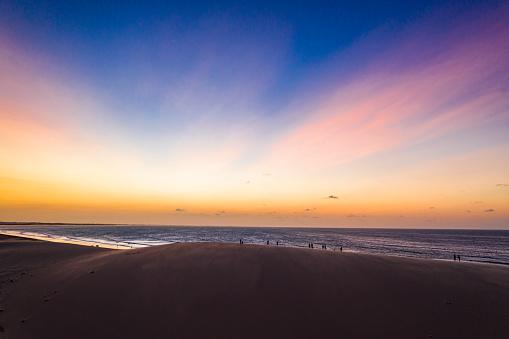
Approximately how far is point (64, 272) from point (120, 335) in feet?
40.0

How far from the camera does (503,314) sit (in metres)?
13.6

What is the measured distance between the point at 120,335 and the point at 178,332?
226 cm

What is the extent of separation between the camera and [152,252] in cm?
2420

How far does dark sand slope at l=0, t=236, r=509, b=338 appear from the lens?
12.0 meters

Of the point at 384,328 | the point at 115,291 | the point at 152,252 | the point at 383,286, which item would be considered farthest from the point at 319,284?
the point at 152,252

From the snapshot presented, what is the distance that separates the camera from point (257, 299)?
47.3 feet

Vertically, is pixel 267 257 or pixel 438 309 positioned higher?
pixel 267 257

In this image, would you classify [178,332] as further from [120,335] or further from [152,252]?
[152,252]

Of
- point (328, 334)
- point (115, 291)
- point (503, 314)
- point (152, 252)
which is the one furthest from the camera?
point (152, 252)

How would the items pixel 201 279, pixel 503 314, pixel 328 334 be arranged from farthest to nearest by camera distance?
pixel 201 279, pixel 503 314, pixel 328 334

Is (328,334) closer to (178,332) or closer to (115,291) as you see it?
(178,332)

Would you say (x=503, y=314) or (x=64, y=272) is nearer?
(x=503, y=314)

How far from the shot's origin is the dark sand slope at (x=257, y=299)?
12.0m

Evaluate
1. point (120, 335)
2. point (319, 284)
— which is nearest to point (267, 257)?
point (319, 284)
